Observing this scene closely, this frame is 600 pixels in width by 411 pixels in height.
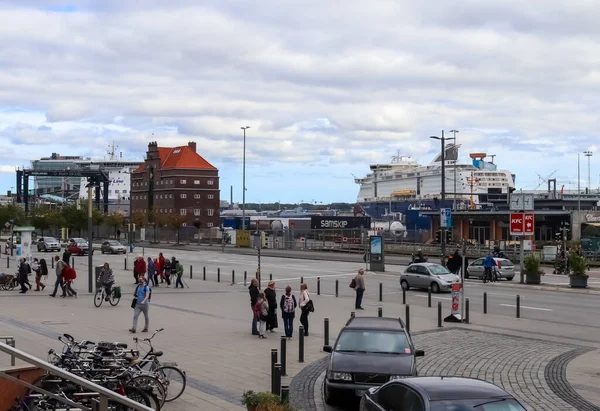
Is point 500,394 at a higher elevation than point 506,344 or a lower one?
higher

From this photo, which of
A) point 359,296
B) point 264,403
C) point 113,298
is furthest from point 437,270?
point 264,403

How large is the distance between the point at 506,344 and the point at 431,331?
2.71m

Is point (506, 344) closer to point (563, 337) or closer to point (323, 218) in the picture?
point (563, 337)

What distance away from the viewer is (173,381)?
1174 centimetres

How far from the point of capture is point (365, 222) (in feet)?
361

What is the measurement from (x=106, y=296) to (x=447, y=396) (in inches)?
791

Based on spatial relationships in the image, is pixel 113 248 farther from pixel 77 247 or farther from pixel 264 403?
pixel 264 403

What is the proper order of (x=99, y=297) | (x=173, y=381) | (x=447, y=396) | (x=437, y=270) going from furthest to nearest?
(x=437, y=270) → (x=99, y=297) → (x=173, y=381) → (x=447, y=396)

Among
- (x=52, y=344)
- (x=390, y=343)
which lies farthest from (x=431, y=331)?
(x=52, y=344)

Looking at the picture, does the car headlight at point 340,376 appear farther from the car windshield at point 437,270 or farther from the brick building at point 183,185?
the brick building at point 183,185

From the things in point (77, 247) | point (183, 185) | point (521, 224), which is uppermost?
point (183, 185)

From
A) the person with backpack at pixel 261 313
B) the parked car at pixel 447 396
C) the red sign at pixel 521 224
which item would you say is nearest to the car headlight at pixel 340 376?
the parked car at pixel 447 396

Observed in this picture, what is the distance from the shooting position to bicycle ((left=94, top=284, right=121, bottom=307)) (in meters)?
25.6

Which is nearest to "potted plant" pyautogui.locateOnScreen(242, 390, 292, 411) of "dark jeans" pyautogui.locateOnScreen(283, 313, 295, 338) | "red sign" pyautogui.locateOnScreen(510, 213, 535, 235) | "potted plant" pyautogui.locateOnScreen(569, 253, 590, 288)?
"dark jeans" pyautogui.locateOnScreen(283, 313, 295, 338)
